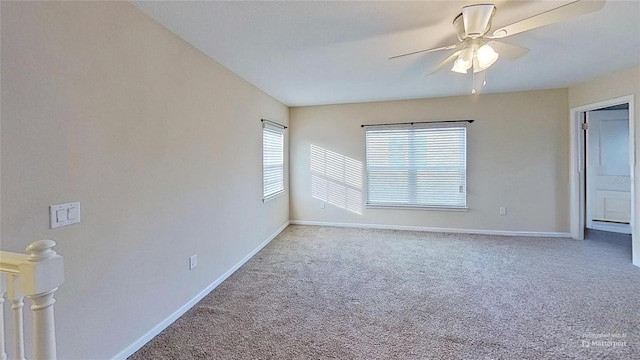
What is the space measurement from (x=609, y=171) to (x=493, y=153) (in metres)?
2.05

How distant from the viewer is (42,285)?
834 millimetres

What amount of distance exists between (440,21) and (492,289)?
8.01 feet

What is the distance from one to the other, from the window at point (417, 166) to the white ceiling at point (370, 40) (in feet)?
3.44

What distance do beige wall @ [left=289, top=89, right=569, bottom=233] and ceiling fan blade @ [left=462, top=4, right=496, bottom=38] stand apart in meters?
2.86

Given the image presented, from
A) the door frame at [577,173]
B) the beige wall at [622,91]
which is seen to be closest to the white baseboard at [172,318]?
→ the beige wall at [622,91]

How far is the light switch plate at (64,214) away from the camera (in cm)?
146

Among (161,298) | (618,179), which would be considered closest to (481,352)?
(161,298)

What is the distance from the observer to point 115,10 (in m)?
1.78

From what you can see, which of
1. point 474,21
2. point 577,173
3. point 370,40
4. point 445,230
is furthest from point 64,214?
point 577,173

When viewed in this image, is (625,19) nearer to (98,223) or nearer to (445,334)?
(445,334)

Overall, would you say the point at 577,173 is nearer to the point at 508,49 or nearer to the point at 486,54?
the point at 508,49

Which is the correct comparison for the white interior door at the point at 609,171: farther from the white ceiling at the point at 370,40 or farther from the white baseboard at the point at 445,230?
the white ceiling at the point at 370,40

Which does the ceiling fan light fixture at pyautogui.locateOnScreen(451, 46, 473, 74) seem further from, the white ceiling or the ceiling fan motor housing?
the white ceiling

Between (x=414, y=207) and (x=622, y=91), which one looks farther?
(x=414, y=207)
